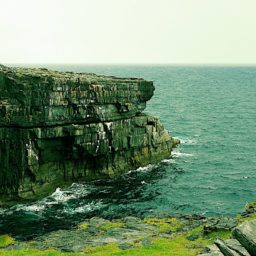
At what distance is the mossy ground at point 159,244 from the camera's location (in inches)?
1442

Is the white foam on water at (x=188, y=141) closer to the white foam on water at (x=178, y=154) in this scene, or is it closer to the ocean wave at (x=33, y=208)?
the white foam on water at (x=178, y=154)

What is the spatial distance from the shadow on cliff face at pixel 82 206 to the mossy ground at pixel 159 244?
4.06m

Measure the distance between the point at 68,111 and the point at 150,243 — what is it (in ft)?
97.1

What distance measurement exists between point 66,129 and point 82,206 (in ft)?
39.0

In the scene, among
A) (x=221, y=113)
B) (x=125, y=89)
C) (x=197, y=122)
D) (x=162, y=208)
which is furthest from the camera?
(x=221, y=113)

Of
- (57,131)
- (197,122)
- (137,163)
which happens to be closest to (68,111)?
(57,131)

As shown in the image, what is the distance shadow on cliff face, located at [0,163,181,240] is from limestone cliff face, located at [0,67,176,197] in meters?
2.93

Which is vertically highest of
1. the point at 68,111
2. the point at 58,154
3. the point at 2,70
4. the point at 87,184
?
the point at 2,70

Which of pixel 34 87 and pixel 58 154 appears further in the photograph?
pixel 58 154

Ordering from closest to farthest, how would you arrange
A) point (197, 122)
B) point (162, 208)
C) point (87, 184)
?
point (162, 208) → point (87, 184) → point (197, 122)

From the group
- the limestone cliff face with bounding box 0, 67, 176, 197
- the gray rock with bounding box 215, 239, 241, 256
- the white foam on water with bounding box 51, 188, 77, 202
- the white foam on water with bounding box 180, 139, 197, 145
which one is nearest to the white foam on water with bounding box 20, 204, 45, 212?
the limestone cliff face with bounding box 0, 67, 176, 197

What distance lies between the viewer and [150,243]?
134 ft

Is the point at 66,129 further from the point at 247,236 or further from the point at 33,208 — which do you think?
the point at 247,236

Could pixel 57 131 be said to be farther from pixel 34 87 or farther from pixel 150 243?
pixel 150 243
